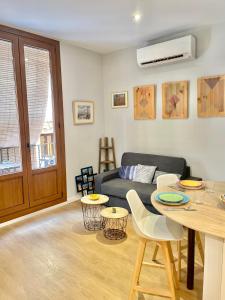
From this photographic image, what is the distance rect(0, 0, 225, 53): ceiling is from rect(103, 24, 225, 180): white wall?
45 centimetres

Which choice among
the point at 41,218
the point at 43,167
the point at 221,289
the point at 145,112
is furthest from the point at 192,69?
the point at 41,218

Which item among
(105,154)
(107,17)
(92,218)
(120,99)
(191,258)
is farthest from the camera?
(105,154)

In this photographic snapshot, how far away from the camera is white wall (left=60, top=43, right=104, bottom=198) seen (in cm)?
393

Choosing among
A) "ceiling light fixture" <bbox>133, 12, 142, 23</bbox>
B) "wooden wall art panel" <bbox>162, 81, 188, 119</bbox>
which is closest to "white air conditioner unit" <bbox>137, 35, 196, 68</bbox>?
"wooden wall art panel" <bbox>162, 81, 188, 119</bbox>

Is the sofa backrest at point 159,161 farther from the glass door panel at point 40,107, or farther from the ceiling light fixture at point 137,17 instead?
the ceiling light fixture at point 137,17

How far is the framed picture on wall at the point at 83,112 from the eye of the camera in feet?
13.4

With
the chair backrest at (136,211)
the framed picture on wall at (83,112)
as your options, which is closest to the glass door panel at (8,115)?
the framed picture on wall at (83,112)

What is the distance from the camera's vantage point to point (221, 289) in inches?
55.0

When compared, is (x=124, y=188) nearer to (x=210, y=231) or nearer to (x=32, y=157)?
(x=32, y=157)

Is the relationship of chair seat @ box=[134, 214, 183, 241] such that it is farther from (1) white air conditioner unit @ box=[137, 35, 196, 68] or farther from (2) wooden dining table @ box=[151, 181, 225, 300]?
(1) white air conditioner unit @ box=[137, 35, 196, 68]

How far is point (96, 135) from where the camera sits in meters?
4.55

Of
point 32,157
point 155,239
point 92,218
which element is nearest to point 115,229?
point 92,218

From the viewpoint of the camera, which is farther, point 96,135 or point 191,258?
point 96,135

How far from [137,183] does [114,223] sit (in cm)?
71
